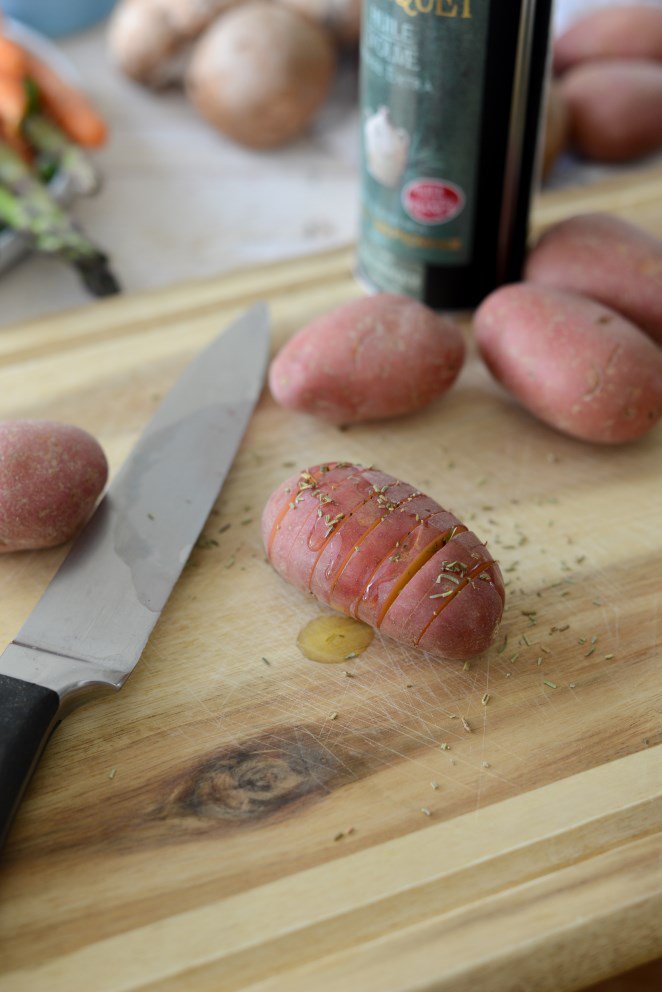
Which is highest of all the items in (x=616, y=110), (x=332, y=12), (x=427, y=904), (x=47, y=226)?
(x=332, y=12)

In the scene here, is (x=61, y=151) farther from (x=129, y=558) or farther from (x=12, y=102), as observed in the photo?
(x=129, y=558)

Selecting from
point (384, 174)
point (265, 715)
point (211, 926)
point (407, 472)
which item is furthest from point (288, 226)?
point (211, 926)

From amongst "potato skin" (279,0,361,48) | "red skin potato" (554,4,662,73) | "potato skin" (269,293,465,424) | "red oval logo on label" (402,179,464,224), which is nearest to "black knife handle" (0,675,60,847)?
"potato skin" (269,293,465,424)

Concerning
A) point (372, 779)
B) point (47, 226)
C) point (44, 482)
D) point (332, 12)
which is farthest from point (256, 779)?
point (332, 12)

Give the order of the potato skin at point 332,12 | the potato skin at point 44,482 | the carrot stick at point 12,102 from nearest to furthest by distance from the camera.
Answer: the potato skin at point 44,482
the carrot stick at point 12,102
the potato skin at point 332,12

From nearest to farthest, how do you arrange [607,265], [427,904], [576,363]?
[427,904] → [576,363] → [607,265]

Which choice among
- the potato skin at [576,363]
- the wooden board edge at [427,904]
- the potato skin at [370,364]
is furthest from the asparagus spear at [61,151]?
the wooden board edge at [427,904]

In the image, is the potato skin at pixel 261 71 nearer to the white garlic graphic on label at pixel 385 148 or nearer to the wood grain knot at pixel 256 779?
the white garlic graphic on label at pixel 385 148
